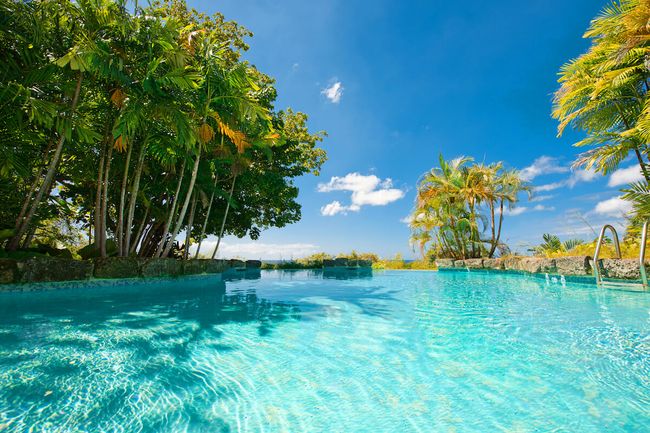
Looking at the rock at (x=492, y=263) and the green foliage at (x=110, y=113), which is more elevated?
the green foliage at (x=110, y=113)

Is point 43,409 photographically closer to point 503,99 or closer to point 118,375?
point 118,375

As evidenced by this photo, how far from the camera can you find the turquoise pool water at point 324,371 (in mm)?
1832

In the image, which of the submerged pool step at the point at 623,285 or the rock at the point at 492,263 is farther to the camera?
the rock at the point at 492,263

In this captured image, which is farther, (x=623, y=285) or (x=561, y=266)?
(x=561, y=266)

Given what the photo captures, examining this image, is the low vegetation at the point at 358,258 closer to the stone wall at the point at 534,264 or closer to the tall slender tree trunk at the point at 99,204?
the stone wall at the point at 534,264

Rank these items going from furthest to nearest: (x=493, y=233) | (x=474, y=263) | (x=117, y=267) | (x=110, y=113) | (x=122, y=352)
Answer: (x=493, y=233)
(x=474, y=263)
(x=110, y=113)
(x=117, y=267)
(x=122, y=352)

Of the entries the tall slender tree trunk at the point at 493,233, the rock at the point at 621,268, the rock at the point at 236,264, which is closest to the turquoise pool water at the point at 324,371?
the rock at the point at 621,268

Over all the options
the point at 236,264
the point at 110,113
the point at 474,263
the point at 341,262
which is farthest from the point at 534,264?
the point at 236,264

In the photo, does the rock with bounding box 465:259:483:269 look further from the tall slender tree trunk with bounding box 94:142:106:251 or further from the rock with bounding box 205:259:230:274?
the tall slender tree trunk with bounding box 94:142:106:251

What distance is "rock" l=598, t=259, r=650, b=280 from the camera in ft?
22.9

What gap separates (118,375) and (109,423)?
0.85 metres

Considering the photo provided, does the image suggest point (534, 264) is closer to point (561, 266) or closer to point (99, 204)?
point (561, 266)

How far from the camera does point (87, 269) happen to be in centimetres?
719

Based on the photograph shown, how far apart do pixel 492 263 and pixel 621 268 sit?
7187 millimetres
